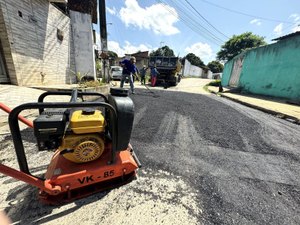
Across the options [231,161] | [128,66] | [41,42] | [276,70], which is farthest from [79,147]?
[276,70]

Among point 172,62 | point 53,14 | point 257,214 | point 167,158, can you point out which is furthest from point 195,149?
point 172,62

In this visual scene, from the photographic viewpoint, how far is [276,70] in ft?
30.6

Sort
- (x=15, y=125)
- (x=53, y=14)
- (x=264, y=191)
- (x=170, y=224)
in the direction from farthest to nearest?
1. (x=53, y=14)
2. (x=264, y=191)
3. (x=170, y=224)
4. (x=15, y=125)

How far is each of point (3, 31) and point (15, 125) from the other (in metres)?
6.09

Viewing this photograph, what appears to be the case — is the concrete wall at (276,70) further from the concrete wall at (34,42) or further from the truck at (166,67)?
the concrete wall at (34,42)

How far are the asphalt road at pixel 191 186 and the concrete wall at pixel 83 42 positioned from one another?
28.2 ft

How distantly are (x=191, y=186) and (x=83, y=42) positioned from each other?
1117cm

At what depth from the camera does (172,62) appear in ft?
43.8

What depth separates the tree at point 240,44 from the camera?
1377 inches

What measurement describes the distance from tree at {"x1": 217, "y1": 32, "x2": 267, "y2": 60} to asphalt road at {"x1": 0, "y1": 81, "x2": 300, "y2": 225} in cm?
4017

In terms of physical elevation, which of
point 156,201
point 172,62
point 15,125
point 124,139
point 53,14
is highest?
point 53,14

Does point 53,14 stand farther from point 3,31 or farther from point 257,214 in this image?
point 257,214

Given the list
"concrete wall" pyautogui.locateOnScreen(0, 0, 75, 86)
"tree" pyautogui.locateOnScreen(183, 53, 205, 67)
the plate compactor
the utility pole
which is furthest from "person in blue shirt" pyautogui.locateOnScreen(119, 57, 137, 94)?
"tree" pyautogui.locateOnScreen(183, 53, 205, 67)

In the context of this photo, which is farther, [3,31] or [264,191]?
[3,31]
